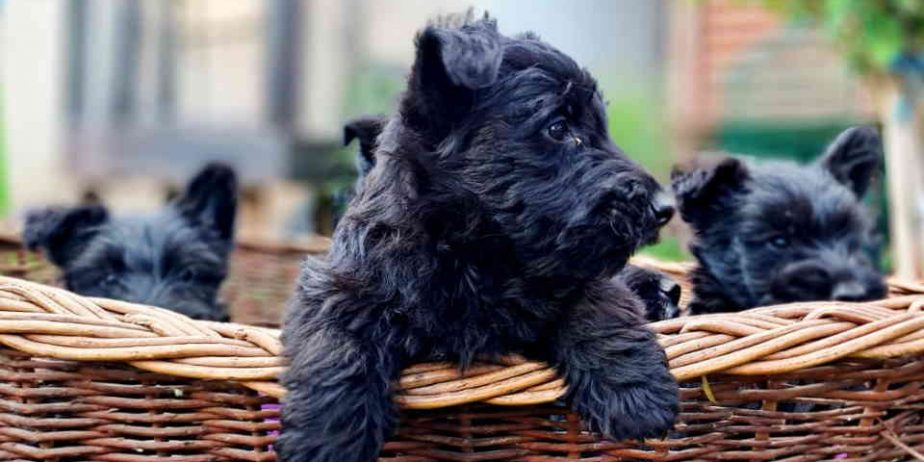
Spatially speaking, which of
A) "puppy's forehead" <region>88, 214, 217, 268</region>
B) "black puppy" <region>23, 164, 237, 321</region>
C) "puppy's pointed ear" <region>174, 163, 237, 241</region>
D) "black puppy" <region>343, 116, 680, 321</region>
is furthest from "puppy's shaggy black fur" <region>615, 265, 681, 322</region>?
"puppy's pointed ear" <region>174, 163, 237, 241</region>

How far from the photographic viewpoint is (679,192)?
367 centimetres

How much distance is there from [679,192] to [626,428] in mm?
1623

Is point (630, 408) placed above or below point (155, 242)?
above

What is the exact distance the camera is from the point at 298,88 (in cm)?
946

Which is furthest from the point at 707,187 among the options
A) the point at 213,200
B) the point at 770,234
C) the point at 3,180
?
→ the point at 3,180

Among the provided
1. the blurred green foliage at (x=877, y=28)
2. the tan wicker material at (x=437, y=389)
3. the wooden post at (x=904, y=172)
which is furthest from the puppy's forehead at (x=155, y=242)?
the wooden post at (x=904, y=172)

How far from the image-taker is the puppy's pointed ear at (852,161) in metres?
3.89

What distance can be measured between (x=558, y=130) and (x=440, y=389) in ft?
1.92

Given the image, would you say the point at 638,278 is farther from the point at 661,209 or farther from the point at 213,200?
the point at 213,200

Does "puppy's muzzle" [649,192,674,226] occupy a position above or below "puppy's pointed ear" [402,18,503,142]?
below

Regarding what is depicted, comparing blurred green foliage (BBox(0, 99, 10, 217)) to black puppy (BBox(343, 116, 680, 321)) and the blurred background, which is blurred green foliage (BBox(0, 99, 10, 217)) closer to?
the blurred background

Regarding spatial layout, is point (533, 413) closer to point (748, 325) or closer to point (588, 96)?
point (748, 325)

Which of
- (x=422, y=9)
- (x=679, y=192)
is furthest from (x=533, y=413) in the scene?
(x=422, y=9)

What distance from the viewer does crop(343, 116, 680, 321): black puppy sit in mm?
2924
